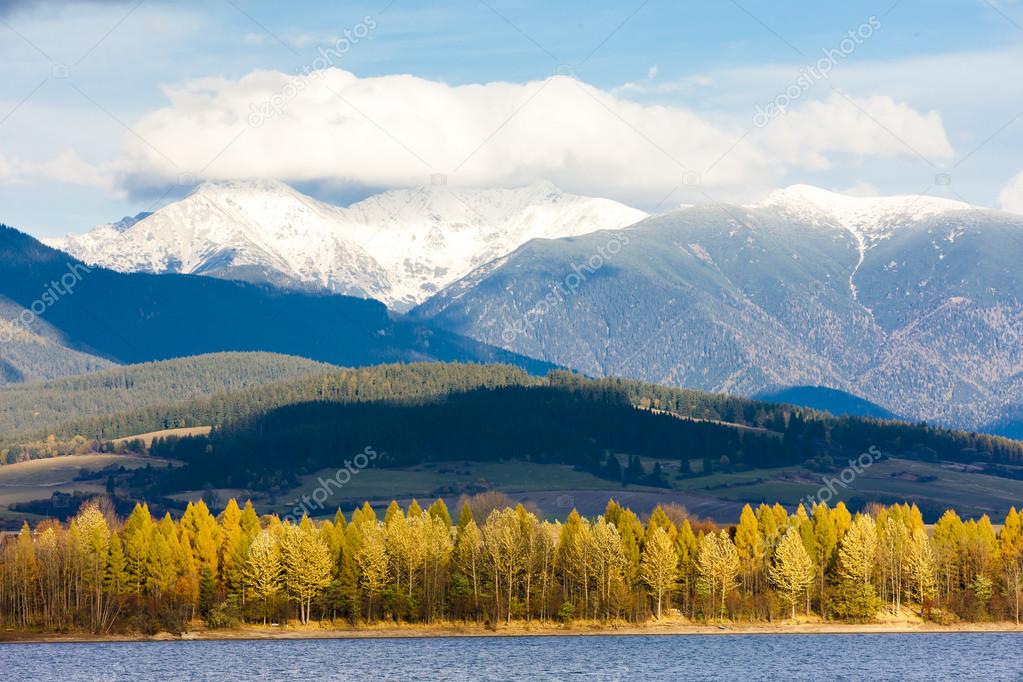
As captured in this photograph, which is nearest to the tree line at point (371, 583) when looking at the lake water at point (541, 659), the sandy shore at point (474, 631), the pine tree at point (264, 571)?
the pine tree at point (264, 571)

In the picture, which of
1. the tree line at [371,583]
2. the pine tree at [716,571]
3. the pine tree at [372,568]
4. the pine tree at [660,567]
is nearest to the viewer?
the tree line at [371,583]

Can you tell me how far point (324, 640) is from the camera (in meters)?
193

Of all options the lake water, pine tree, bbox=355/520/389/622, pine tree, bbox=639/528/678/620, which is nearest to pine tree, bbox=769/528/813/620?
the lake water

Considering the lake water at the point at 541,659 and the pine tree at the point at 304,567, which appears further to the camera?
the pine tree at the point at 304,567

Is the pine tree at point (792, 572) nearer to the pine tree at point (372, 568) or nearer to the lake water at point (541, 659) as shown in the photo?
the lake water at point (541, 659)

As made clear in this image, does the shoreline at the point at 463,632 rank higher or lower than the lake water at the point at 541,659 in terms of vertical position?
higher

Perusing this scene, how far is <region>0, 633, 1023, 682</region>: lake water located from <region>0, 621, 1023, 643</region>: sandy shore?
160 centimetres

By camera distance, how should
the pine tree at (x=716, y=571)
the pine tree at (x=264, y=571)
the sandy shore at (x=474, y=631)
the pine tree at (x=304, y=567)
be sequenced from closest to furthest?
the sandy shore at (x=474, y=631) < the pine tree at (x=304, y=567) < the pine tree at (x=264, y=571) < the pine tree at (x=716, y=571)

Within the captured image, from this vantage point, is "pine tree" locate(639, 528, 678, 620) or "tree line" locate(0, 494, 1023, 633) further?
"pine tree" locate(639, 528, 678, 620)

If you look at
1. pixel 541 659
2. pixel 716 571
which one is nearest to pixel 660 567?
pixel 716 571

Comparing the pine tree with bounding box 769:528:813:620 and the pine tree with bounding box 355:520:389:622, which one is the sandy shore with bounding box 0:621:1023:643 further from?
the pine tree with bounding box 355:520:389:622

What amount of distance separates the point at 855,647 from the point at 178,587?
258 ft

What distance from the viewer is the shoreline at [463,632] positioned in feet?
627

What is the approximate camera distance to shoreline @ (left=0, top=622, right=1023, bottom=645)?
627ft
